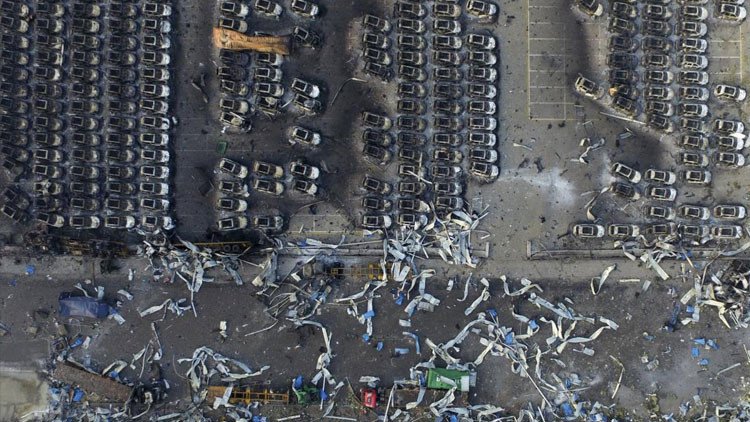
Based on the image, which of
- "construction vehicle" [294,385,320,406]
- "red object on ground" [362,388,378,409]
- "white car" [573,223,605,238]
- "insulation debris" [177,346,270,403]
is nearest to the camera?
"red object on ground" [362,388,378,409]

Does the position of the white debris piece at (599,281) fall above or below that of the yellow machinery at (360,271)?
below

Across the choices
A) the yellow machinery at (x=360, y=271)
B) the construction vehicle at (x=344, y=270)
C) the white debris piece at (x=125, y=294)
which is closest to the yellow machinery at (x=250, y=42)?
the construction vehicle at (x=344, y=270)

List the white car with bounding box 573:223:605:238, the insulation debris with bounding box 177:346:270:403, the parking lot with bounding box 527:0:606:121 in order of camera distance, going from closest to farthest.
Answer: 1. the insulation debris with bounding box 177:346:270:403
2. the white car with bounding box 573:223:605:238
3. the parking lot with bounding box 527:0:606:121

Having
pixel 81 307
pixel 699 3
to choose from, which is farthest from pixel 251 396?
pixel 699 3

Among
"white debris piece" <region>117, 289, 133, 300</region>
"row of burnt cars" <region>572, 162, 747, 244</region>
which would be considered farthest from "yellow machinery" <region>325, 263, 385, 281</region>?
"row of burnt cars" <region>572, 162, 747, 244</region>

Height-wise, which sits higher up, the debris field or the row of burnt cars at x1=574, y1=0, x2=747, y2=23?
the row of burnt cars at x1=574, y1=0, x2=747, y2=23

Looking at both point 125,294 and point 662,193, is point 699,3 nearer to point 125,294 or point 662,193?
point 662,193

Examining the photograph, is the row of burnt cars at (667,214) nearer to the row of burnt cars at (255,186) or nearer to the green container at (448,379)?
the green container at (448,379)

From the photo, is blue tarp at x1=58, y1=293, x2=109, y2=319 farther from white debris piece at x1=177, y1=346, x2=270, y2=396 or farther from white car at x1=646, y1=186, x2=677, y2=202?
white car at x1=646, y1=186, x2=677, y2=202
